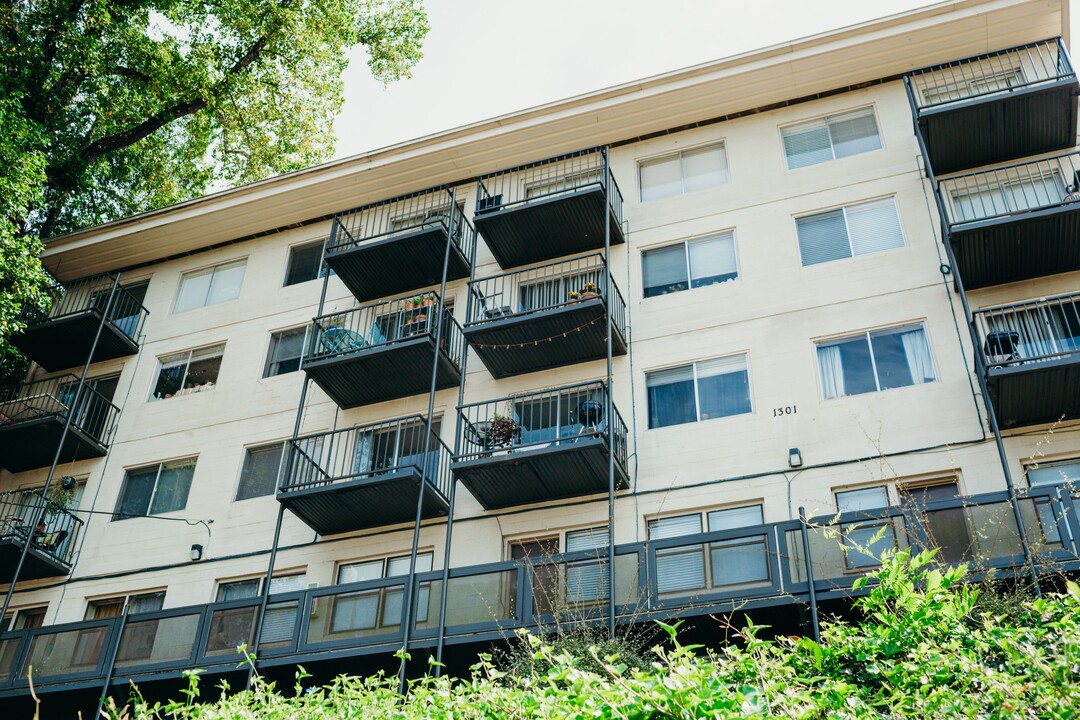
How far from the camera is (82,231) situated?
24594 mm

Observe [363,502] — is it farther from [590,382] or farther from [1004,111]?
[1004,111]

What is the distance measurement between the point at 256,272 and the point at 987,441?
16.5 meters

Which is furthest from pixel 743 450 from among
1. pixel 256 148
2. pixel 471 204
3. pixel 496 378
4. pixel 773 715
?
pixel 256 148

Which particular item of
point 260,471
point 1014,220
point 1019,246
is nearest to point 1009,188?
point 1019,246

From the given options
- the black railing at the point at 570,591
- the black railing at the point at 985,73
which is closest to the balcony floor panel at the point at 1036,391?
the black railing at the point at 570,591

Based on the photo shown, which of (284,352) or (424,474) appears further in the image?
(284,352)

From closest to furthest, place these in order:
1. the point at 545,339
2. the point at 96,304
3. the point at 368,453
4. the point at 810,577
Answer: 1. the point at 810,577
2. the point at 545,339
3. the point at 368,453
4. the point at 96,304

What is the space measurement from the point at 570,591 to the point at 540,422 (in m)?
4.18

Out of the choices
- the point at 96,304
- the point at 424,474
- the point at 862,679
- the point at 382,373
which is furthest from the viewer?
the point at 96,304

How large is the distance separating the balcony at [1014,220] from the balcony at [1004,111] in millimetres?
400

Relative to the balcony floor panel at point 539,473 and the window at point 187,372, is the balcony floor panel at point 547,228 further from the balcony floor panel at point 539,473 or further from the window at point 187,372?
the window at point 187,372

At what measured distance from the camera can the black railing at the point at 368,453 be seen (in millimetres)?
18328

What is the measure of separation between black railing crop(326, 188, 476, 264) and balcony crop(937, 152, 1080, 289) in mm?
9525

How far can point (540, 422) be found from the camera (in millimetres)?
18250
